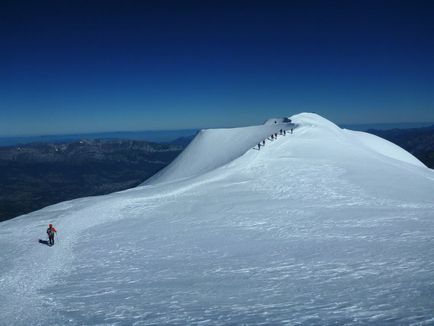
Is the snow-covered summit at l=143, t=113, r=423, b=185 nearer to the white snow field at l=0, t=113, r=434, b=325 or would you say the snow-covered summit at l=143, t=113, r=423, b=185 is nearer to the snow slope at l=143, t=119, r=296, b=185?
the snow slope at l=143, t=119, r=296, b=185

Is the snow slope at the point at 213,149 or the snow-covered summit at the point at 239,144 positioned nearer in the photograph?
the snow-covered summit at the point at 239,144

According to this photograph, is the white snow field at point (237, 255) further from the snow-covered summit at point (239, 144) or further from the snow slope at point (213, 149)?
the snow slope at point (213, 149)

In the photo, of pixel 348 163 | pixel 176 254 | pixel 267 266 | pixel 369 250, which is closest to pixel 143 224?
pixel 176 254

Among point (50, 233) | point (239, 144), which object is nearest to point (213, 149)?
point (239, 144)

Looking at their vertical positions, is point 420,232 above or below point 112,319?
above

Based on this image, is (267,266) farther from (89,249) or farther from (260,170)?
(260,170)

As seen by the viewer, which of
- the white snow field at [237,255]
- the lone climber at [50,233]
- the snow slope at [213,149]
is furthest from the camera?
the snow slope at [213,149]

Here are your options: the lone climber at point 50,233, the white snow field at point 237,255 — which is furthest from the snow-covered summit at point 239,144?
the lone climber at point 50,233

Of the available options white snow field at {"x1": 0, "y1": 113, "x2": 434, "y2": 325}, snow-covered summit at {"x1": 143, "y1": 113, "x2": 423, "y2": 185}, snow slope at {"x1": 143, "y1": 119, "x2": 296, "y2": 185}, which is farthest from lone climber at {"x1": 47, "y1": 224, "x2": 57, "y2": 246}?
snow slope at {"x1": 143, "y1": 119, "x2": 296, "y2": 185}

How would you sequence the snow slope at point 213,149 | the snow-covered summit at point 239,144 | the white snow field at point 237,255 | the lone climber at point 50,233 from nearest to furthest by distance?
the white snow field at point 237,255 < the lone climber at point 50,233 < the snow-covered summit at point 239,144 < the snow slope at point 213,149
